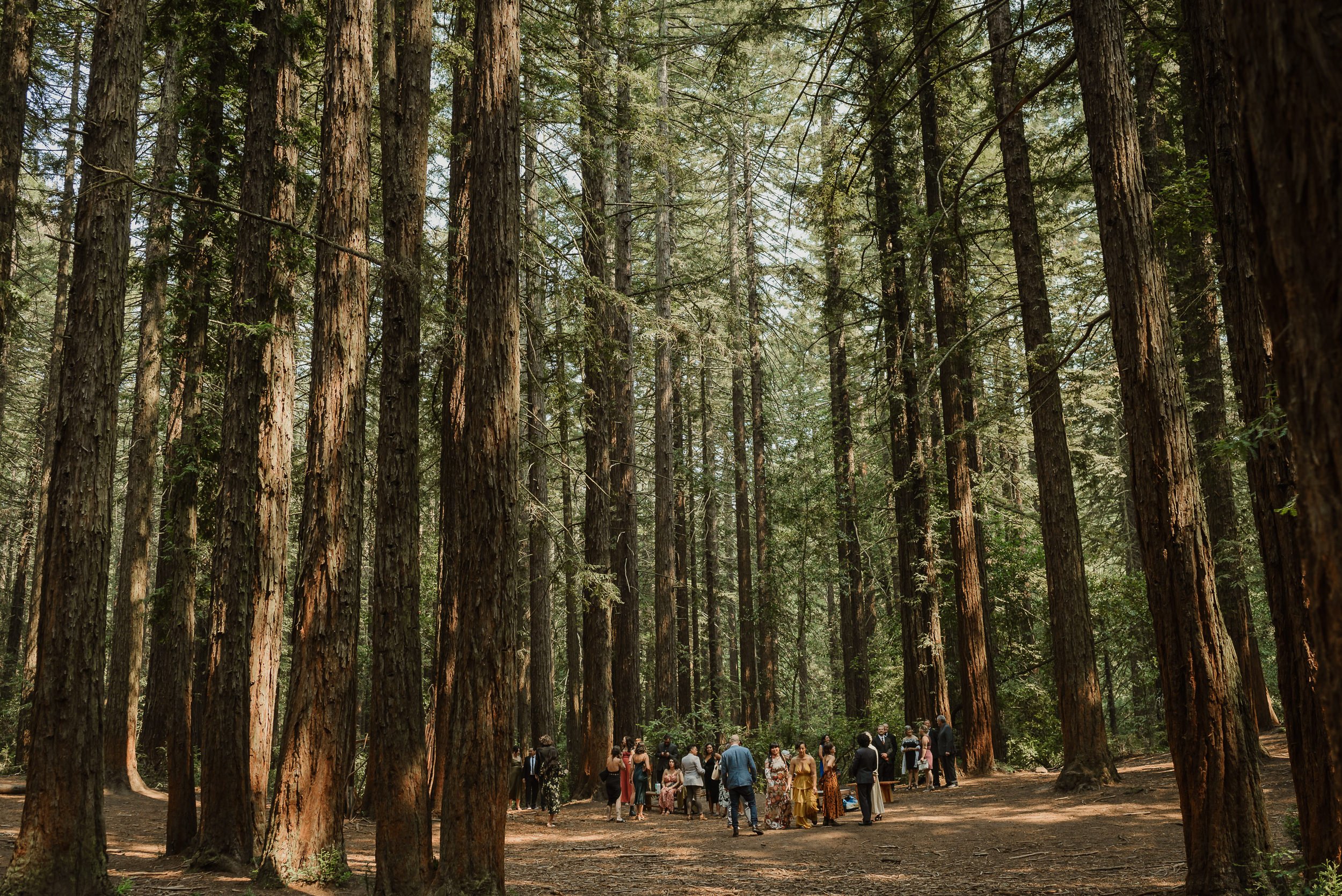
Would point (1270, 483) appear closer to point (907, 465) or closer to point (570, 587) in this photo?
point (570, 587)

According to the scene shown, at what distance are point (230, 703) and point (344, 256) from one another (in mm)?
5085

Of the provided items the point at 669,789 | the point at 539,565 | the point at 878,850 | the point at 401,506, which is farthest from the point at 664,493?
the point at 401,506

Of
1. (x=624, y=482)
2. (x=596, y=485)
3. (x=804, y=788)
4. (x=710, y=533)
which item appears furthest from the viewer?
(x=710, y=533)

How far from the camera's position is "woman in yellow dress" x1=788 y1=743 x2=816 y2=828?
50.1 feet

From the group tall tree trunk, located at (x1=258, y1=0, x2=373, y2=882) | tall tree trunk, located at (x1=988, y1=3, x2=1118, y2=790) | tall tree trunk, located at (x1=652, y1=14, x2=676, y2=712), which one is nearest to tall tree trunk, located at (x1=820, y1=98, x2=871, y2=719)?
tall tree trunk, located at (x1=652, y1=14, x2=676, y2=712)

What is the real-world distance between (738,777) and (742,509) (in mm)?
15268

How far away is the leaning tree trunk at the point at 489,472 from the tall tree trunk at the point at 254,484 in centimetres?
344

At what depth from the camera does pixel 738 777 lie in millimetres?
14648

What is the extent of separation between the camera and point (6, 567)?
40.2 meters

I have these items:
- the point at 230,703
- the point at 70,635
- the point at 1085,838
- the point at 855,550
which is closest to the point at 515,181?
the point at 70,635

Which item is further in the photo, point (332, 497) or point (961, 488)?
point (961, 488)

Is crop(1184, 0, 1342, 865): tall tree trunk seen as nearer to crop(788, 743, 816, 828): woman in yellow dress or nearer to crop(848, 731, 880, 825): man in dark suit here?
crop(848, 731, 880, 825): man in dark suit

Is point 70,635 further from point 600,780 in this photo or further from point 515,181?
point 600,780

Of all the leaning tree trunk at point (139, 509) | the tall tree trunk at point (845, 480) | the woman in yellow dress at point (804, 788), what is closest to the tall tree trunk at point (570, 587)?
the woman in yellow dress at point (804, 788)
